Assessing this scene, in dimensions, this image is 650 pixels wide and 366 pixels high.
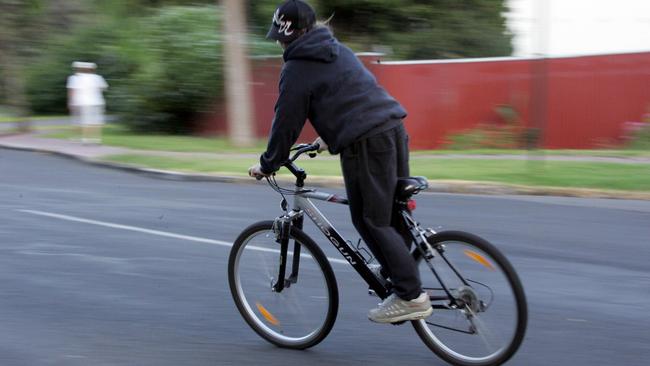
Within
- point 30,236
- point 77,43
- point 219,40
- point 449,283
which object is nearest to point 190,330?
point 449,283

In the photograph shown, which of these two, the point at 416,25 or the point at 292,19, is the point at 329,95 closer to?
the point at 292,19

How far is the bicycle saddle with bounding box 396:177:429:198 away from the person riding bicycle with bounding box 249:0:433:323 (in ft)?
0.14

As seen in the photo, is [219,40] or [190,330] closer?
[190,330]

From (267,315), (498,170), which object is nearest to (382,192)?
(267,315)

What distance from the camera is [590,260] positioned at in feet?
23.1

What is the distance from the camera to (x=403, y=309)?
14.3 ft

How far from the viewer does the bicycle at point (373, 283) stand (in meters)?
4.16

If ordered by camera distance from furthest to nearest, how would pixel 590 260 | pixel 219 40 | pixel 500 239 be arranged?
pixel 219 40, pixel 500 239, pixel 590 260

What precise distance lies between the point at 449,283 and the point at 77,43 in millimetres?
29470

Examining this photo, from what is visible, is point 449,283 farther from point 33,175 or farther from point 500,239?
point 33,175

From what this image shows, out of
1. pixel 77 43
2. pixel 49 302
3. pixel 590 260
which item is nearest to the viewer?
pixel 49 302

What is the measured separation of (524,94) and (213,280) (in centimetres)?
1312

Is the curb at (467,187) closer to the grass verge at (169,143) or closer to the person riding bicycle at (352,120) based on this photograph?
the grass verge at (169,143)

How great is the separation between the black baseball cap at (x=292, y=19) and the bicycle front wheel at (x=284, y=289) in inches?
43.3
